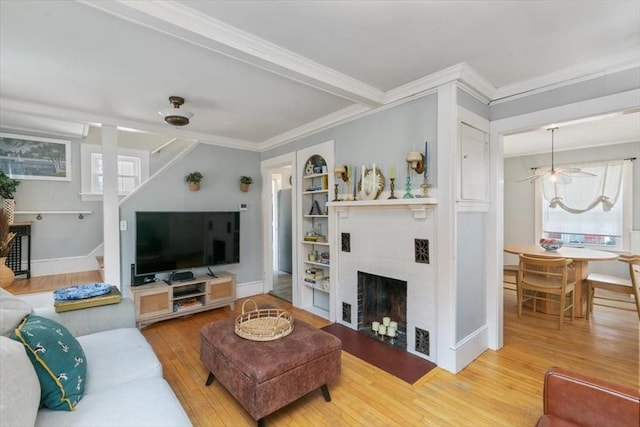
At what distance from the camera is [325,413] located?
1.96m

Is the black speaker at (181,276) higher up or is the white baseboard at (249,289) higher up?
the black speaker at (181,276)

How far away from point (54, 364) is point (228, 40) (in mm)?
1960

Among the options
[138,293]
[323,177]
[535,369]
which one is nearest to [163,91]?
[323,177]

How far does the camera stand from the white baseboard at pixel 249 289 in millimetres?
4578

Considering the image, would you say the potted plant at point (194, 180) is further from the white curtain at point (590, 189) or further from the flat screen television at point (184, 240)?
the white curtain at point (590, 189)

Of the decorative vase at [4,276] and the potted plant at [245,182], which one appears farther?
the potted plant at [245,182]

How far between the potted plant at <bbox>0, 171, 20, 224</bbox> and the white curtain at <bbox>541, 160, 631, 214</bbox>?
27.8 feet

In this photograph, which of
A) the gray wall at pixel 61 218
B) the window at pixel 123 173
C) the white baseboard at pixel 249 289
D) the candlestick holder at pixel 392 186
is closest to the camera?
the candlestick holder at pixel 392 186

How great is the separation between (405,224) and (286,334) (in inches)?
56.3

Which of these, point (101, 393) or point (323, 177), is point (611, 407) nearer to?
point (101, 393)

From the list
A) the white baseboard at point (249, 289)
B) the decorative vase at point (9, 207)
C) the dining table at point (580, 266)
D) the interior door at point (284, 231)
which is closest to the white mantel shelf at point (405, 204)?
the dining table at point (580, 266)

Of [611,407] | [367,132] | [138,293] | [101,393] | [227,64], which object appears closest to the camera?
[611,407]

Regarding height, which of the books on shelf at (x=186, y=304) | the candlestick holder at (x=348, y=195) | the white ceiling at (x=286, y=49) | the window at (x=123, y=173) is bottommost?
the books on shelf at (x=186, y=304)

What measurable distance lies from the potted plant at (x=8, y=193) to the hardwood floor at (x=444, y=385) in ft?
9.28
